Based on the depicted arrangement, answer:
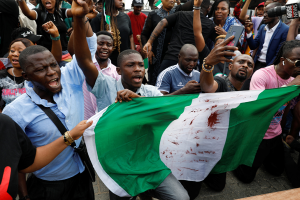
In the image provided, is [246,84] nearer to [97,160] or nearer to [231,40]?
[231,40]

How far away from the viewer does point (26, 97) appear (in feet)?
6.25

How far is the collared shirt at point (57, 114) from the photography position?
1.84 meters

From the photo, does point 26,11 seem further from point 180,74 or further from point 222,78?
point 222,78

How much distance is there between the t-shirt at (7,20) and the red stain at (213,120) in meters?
3.88

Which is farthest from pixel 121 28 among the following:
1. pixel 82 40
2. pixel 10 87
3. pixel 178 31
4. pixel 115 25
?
pixel 82 40

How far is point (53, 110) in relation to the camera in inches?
77.6

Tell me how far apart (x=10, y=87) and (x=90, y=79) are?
1.40 metres

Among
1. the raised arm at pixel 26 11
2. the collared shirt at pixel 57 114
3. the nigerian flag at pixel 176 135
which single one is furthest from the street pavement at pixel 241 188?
the raised arm at pixel 26 11

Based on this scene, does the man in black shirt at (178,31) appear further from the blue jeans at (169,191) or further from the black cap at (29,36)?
the blue jeans at (169,191)

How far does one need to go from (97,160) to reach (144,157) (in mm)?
461

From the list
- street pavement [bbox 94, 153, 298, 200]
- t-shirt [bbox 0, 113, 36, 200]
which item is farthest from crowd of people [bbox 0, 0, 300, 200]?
street pavement [bbox 94, 153, 298, 200]

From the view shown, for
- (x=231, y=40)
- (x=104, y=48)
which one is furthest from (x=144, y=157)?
(x=104, y=48)

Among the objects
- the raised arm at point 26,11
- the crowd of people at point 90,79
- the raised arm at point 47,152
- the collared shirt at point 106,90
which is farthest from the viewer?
the raised arm at point 26,11

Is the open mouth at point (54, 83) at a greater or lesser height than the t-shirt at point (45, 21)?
lesser
